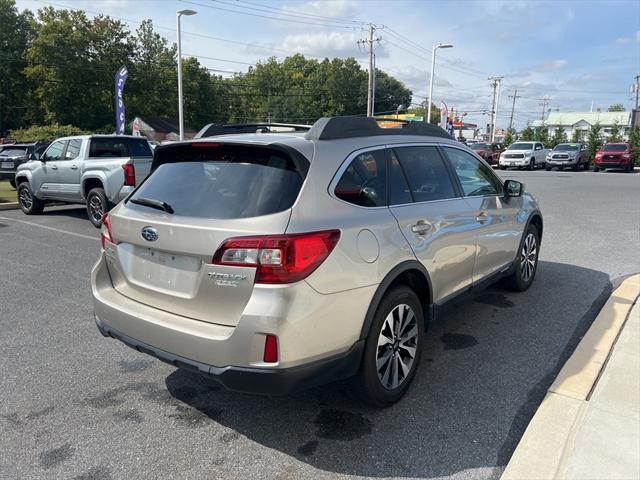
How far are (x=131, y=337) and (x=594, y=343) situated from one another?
138 inches

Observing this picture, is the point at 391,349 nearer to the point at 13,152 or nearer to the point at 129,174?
the point at 129,174

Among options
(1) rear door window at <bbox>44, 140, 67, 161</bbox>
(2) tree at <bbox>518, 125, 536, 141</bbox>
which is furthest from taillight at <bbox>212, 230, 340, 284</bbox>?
(2) tree at <bbox>518, 125, 536, 141</bbox>

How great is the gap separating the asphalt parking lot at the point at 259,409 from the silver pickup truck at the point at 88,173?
4.35m

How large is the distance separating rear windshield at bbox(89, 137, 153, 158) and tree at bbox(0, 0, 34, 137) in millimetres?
51376

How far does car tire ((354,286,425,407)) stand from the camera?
2.99m

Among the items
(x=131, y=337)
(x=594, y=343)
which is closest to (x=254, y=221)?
(x=131, y=337)

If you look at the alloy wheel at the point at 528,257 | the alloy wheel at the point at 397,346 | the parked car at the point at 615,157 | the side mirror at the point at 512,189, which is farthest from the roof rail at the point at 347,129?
the parked car at the point at 615,157

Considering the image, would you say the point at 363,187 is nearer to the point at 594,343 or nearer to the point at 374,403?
the point at 374,403

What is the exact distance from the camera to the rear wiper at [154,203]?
2.99 meters

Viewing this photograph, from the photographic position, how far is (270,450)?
2.80m

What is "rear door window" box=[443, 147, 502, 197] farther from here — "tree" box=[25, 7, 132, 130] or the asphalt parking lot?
"tree" box=[25, 7, 132, 130]

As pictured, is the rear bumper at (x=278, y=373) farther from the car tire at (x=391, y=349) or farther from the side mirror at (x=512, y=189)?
the side mirror at (x=512, y=189)

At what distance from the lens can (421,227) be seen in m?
3.42

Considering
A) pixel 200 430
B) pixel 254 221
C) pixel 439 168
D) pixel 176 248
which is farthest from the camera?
pixel 439 168
